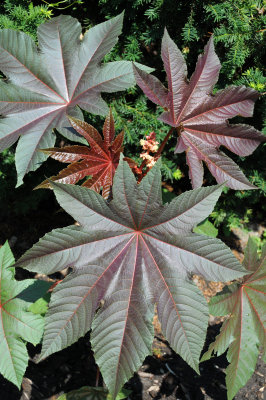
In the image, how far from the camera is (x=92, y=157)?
1565 millimetres

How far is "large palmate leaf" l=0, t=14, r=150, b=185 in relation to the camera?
167 cm

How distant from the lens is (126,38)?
88.0 inches

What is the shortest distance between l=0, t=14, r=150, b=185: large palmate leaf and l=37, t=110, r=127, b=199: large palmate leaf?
→ 150mm

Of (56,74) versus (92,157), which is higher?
(56,74)

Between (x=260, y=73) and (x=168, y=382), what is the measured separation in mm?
1902

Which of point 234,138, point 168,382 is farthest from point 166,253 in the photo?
point 168,382

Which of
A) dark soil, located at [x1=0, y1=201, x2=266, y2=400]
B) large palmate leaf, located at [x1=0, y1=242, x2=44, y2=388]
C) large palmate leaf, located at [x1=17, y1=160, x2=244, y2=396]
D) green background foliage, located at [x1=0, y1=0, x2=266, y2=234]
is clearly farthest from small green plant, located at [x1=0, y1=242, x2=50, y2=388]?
green background foliage, located at [x1=0, y1=0, x2=266, y2=234]

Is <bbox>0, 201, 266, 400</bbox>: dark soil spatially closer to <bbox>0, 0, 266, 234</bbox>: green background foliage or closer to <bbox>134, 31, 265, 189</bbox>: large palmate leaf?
<bbox>0, 0, 266, 234</bbox>: green background foliage

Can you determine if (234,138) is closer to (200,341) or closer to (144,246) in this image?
(144,246)

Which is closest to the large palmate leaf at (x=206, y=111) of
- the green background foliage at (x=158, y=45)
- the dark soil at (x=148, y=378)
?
the green background foliage at (x=158, y=45)

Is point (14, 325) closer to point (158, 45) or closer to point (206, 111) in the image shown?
point (206, 111)

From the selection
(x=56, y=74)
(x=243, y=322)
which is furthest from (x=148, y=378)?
(x=56, y=74)

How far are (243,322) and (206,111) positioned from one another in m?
0.93

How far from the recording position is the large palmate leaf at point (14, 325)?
1.59 meters
